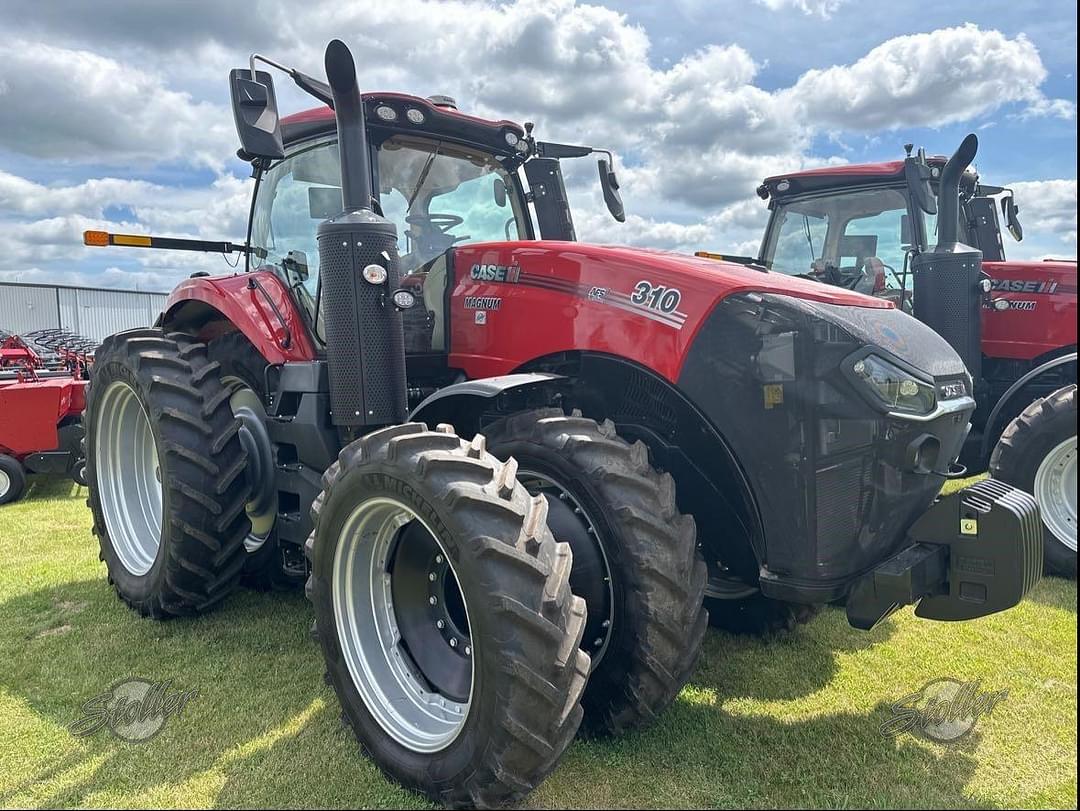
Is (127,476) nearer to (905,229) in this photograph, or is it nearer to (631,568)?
(631,568)

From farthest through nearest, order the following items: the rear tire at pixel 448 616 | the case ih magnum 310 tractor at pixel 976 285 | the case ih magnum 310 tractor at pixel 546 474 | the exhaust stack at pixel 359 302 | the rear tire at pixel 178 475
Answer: the case ih magnum 310 tractor at pixel 976 285, the rear tire at pixel 178 475, the exhaust stack at pixel 359 302, the case ih magnum 310 tractor at pixel 546 474, the rear tire at pixel 448 616

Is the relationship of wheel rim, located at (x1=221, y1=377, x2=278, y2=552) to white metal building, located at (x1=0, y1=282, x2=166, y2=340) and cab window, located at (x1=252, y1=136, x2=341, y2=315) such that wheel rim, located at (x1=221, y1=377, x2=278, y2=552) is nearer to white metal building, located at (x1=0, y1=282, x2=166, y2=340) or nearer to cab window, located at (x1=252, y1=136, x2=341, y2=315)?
cab window, located at (x1=252, y1=136, x2=341, y2=315)

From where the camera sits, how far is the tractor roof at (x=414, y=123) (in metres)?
3.65

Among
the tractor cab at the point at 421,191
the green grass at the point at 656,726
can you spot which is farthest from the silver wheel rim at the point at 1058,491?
the tractor cab at the point at 421,191

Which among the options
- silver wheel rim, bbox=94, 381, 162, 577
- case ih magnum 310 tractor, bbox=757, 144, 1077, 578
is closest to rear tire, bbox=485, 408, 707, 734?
silver wheel rim, bbox=94, 381, 162, 577

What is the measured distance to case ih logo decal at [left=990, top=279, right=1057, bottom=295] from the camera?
5.27 metres

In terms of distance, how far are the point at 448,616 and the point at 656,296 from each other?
54.1 inches

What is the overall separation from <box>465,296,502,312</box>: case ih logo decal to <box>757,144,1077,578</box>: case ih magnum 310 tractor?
312cm

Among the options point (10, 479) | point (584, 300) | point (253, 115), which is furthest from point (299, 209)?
point (10, 479)

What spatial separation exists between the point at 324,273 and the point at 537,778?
208 centimetres

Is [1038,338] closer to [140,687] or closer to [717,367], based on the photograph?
[717,367]

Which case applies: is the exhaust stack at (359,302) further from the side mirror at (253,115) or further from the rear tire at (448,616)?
the rear tire at (448,616)

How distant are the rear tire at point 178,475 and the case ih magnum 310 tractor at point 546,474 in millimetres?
17

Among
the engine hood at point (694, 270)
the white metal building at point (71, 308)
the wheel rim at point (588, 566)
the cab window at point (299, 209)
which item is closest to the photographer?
the wheel rim at point (588, 566)
